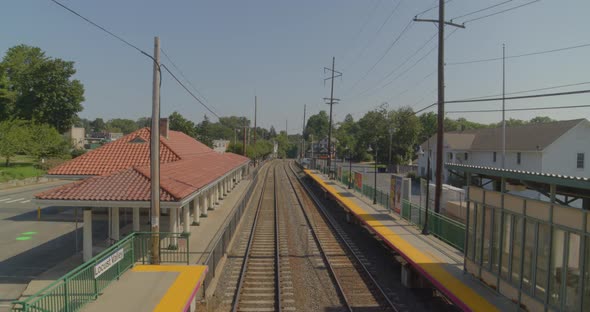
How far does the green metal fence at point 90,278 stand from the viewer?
8.09m

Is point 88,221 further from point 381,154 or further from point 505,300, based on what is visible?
point 381,154

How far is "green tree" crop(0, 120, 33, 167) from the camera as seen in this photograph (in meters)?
50.2

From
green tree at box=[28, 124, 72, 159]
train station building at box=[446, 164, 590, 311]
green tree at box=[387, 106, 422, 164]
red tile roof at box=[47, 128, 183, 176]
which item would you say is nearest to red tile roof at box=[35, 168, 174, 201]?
red tile roof at box=[47, 128, 183, 176]

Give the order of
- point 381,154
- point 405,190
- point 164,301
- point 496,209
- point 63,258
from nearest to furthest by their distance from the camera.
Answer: point 164,301 < point 496,209 < point 63,258 < point 405,190 < point 381,154

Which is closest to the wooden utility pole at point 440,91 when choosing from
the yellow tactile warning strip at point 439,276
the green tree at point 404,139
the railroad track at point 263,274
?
the yellow tactile warning strip at point 439,276

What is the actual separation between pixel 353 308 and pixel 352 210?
45.0 ft

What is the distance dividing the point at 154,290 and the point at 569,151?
39.0 m

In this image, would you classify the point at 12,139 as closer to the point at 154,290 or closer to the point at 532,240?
the point at 154,290

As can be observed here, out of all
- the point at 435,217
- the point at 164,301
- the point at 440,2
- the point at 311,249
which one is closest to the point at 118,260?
the point at 164,301

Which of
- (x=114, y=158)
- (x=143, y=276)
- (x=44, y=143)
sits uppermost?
(x=44, y=143)

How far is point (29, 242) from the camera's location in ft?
62.2

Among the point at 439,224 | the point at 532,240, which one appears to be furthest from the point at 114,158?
the point at 532,240

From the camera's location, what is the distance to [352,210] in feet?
82.9

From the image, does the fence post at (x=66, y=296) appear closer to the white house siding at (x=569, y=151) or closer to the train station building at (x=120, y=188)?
the train station building at (x=120, y=188)
